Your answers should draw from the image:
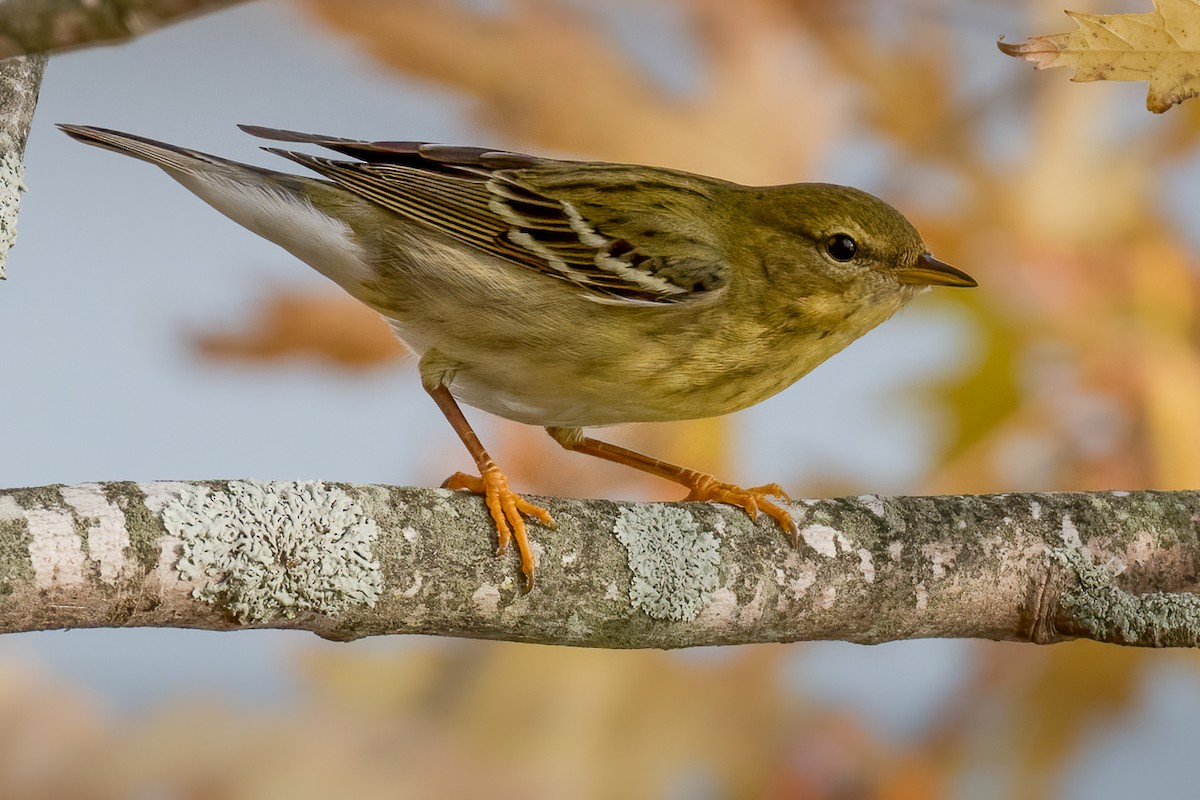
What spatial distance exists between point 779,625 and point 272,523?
83 centimetres

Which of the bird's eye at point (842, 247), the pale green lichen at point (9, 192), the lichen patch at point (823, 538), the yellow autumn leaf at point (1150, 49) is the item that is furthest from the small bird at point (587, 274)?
the yellow autumn leaf at point (1150, 49)

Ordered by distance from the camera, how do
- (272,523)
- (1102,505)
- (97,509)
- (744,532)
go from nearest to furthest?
(97,509)
(272,523)
(744,532)
(1102,505)

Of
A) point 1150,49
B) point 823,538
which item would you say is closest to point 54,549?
point 823,538

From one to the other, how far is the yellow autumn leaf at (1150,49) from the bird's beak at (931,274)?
89 centimetres

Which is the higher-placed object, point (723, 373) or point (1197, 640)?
point (723, 373)

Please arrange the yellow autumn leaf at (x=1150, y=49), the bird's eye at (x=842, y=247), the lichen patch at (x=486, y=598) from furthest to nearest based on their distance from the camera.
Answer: the bird's eye at (x=842, y=247) < the lichen patch at (x=486, y=598) < the yellow autumn leaf at (x=1150, y=49)

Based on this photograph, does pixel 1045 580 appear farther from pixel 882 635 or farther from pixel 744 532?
pixel 744 532

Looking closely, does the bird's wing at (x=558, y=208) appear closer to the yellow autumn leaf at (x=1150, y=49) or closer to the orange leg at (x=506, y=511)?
the orange leg at (x=506, y=511)

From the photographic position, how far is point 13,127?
1.91 m

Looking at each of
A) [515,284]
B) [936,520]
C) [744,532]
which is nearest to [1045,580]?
[936,520]

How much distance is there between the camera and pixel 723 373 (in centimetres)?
226

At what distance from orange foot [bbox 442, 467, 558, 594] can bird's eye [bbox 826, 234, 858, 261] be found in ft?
2.89

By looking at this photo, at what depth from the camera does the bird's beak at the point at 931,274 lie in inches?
93.3

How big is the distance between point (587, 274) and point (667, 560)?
0.65 m
